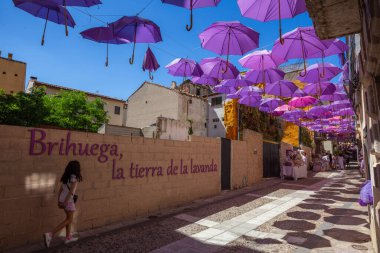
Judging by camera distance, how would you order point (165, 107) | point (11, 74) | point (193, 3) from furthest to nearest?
point (165, 107)
point (11, 74)
point (193, 3)

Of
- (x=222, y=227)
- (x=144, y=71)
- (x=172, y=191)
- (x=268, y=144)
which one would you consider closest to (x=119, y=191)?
(x=172, y=191)

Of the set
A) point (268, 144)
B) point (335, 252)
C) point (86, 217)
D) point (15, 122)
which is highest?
point (15, 122)

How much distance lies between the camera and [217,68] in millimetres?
9438

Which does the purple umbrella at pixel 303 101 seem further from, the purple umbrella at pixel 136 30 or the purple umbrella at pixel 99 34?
the purple umbrella at pixel 99 34

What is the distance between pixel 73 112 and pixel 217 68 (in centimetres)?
2493

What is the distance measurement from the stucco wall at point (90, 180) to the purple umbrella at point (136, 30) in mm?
2721

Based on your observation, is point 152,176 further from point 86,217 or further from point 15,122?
point 15,122

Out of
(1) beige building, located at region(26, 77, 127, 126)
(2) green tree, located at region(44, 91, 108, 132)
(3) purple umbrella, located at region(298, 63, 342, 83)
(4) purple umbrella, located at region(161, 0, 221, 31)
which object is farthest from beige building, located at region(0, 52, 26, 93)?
(3) purple umbrella, located at region(298, 63, 342, 83)

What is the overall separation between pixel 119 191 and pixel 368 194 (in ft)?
18.2

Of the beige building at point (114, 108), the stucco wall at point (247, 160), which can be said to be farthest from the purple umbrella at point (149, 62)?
the beige building at point (114, 108)

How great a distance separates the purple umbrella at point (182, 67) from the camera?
380 inches

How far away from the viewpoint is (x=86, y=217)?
5.77m

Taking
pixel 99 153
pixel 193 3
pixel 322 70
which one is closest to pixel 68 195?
pixel 99 153

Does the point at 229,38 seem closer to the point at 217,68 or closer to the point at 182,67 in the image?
the point at 217,68
